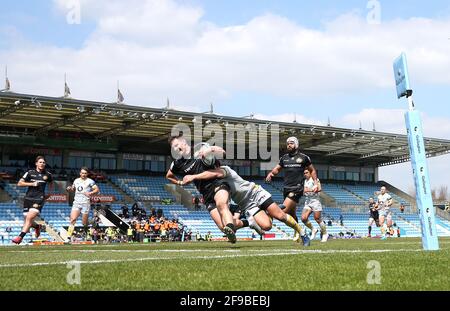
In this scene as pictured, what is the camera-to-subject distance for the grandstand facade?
35062 mm

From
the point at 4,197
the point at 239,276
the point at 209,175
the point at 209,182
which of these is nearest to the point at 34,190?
the point at 209,182

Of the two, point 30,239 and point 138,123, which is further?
point 138,123

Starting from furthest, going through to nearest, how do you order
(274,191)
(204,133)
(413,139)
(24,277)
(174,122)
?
(274,191)
(204,133)
(174,122)
(413,139)
(24,277)

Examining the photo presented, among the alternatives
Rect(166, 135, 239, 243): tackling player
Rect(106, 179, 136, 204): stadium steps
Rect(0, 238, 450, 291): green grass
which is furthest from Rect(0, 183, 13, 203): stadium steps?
Rect(0, 238, 450, 291): green grass

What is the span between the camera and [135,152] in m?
47.5

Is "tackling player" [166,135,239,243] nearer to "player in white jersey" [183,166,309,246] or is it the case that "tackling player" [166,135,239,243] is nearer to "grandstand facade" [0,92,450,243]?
"player in white jersey" [183,166,309,246]

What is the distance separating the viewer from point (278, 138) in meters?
45.8

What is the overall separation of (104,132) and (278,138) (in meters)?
13.6

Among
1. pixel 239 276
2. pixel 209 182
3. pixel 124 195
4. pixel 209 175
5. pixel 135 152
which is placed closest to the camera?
pixel 239 276

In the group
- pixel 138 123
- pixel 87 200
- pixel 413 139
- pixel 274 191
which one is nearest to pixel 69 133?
pixel 138 123

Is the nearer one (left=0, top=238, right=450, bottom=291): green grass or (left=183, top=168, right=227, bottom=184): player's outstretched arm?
(left=0, top=238, right=450, bottom=291): green grass

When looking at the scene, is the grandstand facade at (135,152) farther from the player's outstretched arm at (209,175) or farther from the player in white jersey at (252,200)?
the player's outstretched arm at (209,175)

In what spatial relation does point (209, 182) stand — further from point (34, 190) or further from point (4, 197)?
point (4, 197)

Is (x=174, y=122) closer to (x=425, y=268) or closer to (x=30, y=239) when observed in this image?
(x=30, y=239)
